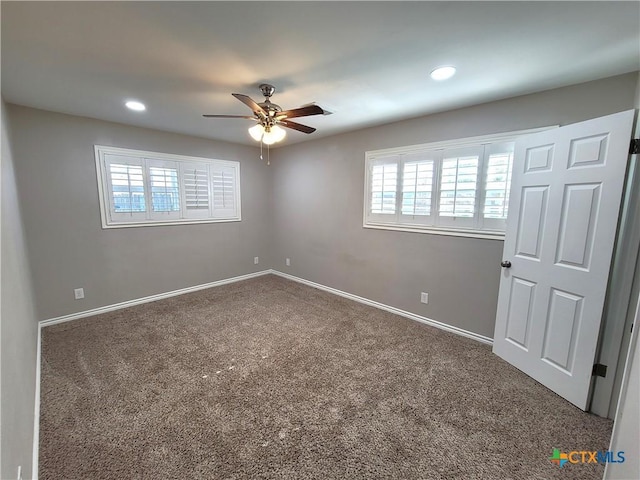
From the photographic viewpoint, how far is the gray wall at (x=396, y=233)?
231 cm

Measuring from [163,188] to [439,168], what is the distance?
3.71m

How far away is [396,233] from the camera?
11.2 feet

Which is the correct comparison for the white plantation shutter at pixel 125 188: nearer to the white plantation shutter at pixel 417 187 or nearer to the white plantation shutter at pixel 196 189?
the white plantation shutter at pixel 196 189

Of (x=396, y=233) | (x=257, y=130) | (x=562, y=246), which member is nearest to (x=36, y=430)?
(x=257, y=130)

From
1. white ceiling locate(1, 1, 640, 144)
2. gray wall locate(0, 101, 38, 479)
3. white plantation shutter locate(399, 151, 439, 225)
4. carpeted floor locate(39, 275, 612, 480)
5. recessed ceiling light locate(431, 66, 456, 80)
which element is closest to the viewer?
gray wall locate(0, 101, 38, 479)

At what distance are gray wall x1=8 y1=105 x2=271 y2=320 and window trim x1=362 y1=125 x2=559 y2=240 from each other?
2.47 metres

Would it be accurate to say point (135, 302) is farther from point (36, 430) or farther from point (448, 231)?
point (448, 231)

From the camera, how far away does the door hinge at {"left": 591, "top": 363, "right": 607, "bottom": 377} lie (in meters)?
1.83

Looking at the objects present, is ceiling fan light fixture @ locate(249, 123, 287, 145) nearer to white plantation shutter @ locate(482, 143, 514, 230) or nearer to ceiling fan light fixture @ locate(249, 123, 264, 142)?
ceiling fan light fixture @ locate(249, 123, 264, 142)

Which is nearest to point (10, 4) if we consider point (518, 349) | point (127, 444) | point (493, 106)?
point (127, 444)

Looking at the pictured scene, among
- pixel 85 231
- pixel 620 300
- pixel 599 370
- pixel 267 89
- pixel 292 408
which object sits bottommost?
pixel 292 408

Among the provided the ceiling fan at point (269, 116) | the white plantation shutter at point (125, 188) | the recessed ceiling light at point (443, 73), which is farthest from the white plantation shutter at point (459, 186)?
the white plantation shutter at point (125, 188)

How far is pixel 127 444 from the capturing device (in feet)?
5.25

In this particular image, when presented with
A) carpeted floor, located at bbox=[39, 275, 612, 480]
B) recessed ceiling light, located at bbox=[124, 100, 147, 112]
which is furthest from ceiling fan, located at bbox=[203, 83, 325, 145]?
carpeted floor, located at bbox=[39, 275, 612, 480]
